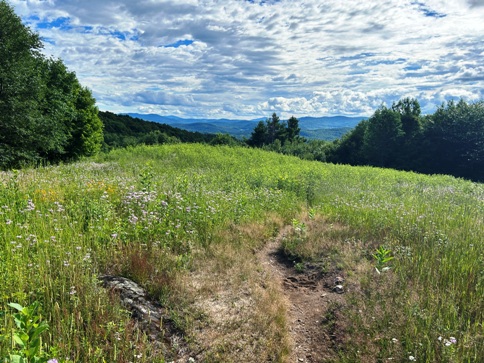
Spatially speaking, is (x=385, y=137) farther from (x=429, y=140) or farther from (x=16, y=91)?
(x=16, y=91)

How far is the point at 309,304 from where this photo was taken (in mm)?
5141

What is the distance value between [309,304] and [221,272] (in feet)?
5.27

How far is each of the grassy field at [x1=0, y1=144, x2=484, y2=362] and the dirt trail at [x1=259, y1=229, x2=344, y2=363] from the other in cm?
16

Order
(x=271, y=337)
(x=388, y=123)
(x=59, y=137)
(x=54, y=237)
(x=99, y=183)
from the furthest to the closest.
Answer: (x=388, y=123) < (x=59, y=137) < (x=99, y=183) < (x=54, y=237) < (x=271, y=337)

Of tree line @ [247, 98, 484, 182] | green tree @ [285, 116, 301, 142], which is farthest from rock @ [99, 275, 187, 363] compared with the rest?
green tree @ [285, 116, 301, 142]

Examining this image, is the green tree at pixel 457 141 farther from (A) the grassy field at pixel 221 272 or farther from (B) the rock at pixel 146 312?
(B) the rock at pixel 146 312

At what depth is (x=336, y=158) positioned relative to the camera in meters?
61.2

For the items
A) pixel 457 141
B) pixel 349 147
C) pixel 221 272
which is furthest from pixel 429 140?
pixel 221 272

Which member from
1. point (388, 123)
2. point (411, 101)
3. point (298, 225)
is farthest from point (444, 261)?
point (411, 101)

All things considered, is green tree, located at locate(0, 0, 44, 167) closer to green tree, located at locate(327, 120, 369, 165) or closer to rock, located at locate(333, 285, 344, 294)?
rock, located at locate(333, 285, 344, 294)

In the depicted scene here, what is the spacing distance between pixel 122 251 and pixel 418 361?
441cm

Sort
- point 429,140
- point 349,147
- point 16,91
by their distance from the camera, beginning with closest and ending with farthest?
point 16,91 → point 429,140 → point 349,147

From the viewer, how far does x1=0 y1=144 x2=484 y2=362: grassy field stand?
355cm

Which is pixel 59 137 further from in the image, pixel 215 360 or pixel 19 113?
pixel 215 360
